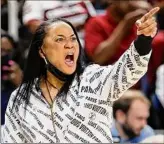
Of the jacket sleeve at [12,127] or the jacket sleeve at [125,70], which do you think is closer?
the jacket sleeve at [125,70]

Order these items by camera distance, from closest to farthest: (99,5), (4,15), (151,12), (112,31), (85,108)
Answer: (151,12) < (85,108) < (112,31) < (4,15) < (99,5)

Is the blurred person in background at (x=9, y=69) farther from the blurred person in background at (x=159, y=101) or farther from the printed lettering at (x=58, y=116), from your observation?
the blurred person in background at (x=159, y=101)

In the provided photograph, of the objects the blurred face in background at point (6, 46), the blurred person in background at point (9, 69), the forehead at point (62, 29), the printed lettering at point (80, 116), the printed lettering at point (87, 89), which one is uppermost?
the forehead at point (62, 29)

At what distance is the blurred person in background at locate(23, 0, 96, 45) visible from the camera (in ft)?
9.04

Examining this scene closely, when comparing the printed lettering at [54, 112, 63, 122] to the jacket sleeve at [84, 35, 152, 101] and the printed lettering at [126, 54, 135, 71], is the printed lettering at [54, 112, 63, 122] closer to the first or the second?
the jacket sleeve at [84, 35, 152, 101]

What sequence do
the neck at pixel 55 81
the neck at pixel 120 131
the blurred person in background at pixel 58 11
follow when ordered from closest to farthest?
the neck at pixel 55 81 → the neck at pixel 120 131 → the blurred person in background at pixel 58 11

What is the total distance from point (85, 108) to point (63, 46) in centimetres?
17

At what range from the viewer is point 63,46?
149cm

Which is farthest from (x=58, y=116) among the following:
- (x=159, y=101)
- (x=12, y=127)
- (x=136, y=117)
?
Result: (x=159, y=101)

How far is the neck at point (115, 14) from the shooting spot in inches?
104

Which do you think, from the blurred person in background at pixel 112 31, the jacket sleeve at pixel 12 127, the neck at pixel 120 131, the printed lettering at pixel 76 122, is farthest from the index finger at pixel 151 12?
the blurred person in background at pixel 112 31

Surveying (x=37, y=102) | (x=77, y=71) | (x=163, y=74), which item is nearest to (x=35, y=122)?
(x=37, y=102)

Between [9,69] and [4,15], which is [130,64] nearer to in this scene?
[9,69]

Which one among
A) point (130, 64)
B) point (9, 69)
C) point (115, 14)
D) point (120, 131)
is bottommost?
point (120, 131)
